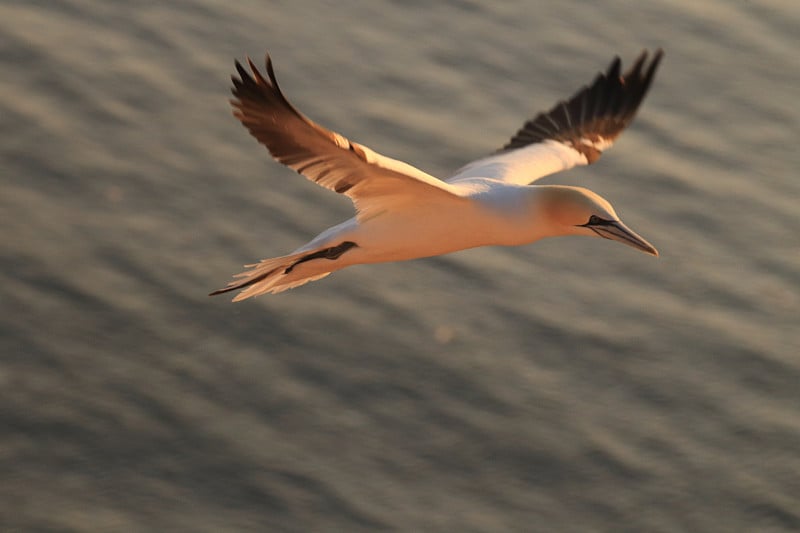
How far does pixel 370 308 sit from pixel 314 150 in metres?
4.74

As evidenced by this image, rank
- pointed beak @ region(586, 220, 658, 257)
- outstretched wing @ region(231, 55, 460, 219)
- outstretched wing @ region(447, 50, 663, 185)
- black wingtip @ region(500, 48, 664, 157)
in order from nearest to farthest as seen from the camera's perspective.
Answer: outstretched wing @ region(231, 55, 460, 219) → pointed beak @ region(586, 220, 658, 257) → outstretched wing @ region(447, 50, 663, 185) → black wingtip @ region(500, 48, 664, 157)

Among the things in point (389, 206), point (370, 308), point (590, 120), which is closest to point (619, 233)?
point (389, 206)

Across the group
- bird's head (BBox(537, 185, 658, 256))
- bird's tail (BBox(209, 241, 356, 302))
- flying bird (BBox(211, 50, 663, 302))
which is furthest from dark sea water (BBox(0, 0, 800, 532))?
bird's head (BBox(537, 185, 658, 256))

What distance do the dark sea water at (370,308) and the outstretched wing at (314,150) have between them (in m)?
3.58

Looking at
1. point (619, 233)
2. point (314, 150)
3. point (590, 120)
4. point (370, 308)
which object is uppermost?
point (590, 120)

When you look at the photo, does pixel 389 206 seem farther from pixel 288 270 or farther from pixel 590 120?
pixel 590 120

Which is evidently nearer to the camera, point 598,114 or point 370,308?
point 598,114

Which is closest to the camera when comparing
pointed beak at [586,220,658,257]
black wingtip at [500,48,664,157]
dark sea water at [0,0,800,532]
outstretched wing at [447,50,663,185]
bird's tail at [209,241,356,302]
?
pointed beak at [586,220,658,257]

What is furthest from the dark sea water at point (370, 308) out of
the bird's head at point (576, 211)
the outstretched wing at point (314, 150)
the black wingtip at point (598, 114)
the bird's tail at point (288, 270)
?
the outstretched wing at point (314, 150)

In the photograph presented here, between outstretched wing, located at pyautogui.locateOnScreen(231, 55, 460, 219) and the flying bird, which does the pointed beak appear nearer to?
the flying bird

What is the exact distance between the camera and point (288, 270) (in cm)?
780

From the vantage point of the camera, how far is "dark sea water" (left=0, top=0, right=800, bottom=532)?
1043 centimetres

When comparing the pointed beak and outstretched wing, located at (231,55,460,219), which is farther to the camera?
the pointed beak

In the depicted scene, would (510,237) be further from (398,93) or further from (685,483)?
(398,93)
